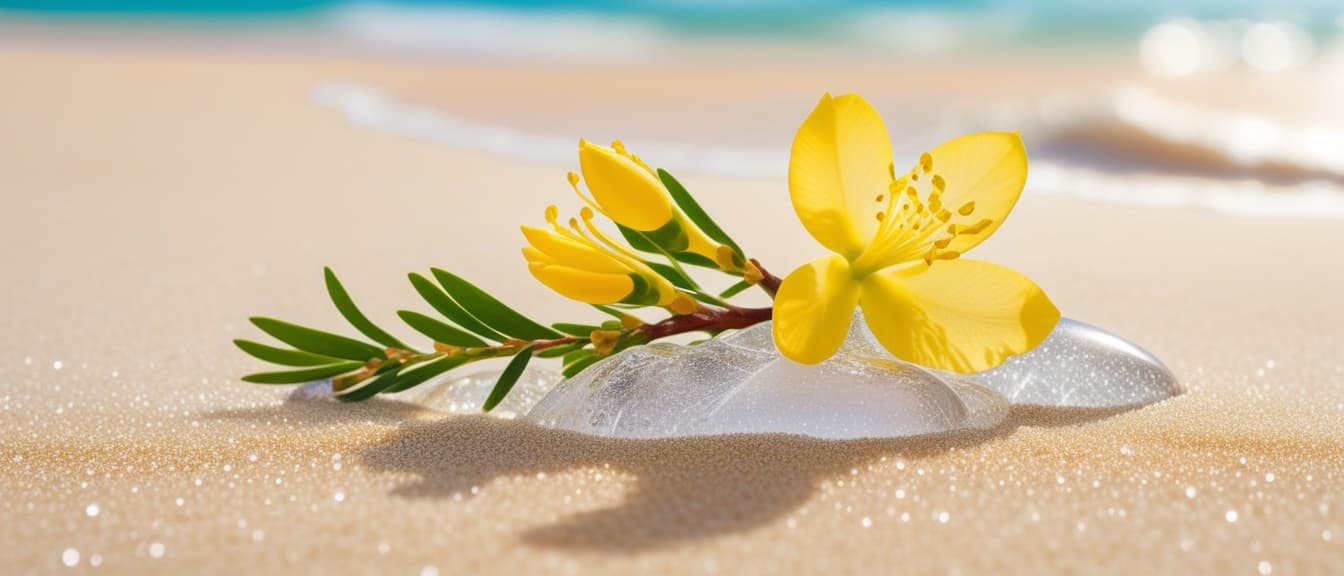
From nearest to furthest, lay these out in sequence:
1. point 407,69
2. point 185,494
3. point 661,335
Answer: point 185,494
point 661,335
point 407,69

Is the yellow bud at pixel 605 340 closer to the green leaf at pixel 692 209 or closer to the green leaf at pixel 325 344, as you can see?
the green leaf at pixel 692 209

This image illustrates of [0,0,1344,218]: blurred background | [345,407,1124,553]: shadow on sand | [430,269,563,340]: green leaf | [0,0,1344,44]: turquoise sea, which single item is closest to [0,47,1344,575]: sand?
[345,407,1124,553]: shadow on sand

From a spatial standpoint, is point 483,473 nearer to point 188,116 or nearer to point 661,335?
point 661,335

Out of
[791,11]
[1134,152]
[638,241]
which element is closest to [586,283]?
[638,241]

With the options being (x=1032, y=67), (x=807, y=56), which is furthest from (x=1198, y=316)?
(x=807, y=56)

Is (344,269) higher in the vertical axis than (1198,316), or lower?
higher

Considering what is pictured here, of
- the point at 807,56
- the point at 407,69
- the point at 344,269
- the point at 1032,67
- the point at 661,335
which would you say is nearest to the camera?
the point at 661,335

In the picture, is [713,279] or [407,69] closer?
[713,279]

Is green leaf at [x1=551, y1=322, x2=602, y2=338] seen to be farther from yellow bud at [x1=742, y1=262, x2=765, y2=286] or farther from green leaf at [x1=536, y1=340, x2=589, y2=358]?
yellow bud at [x1=742, y1=262, x2=765, y2=286]
